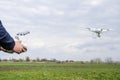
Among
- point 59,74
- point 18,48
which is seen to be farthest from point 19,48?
point 59,74

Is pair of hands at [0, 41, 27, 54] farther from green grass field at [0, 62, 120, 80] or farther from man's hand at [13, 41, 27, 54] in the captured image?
green grass field at [0, 62, 120, 80]

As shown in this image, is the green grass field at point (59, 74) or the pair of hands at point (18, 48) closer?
the pair of hands at point (18, 48)

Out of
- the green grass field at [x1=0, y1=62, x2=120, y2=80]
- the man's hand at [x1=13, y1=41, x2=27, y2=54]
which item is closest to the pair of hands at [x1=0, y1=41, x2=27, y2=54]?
the man's hand at [x1=13, y1=41, x2=27, y2=54]

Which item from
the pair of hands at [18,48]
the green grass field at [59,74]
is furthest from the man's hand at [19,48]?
the green grass field at [59,74]

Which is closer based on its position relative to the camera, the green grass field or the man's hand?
the man's hand

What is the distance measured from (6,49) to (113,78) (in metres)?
42.6

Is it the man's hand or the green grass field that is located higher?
the green grass field

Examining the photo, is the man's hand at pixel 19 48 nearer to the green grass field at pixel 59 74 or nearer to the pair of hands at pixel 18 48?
the pair of hands at pixel 18 48

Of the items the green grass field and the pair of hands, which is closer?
the pair of hands

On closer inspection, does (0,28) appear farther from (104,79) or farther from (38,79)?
(104,79)

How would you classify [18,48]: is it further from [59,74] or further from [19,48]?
[59,74]

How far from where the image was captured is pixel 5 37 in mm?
3504

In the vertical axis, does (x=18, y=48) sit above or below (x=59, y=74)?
below

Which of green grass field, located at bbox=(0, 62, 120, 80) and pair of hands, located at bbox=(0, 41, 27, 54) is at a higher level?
green grass field, located at bbox=(0, 62, 120, 80)
